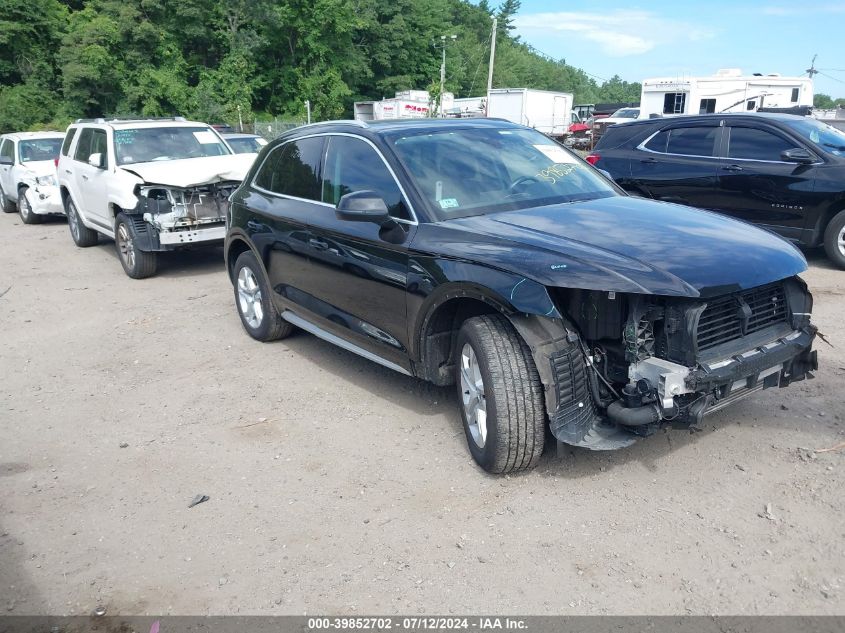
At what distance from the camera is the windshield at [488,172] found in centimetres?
435

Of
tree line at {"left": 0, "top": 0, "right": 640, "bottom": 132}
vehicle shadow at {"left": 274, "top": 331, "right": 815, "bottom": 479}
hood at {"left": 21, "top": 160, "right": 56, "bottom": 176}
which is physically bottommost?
vehicle shadow at {"left": 274, "top": 331, "right": 815, "bottom": 479}

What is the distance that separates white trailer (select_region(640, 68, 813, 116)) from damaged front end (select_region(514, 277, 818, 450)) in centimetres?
2304

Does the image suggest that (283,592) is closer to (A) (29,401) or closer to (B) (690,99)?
(A) (29,401)

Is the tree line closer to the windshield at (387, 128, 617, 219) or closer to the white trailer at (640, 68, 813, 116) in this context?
the white trailer at (640, 68, 813, 116)

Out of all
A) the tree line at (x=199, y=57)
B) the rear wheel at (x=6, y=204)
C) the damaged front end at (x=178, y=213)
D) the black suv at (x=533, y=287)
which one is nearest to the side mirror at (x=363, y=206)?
the black suv at (x=533, y=287)

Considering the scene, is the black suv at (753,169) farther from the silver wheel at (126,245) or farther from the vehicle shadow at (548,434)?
the silver wheel at (126,245)

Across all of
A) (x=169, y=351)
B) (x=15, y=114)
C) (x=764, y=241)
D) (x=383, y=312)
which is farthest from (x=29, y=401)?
(x=15, y=114)

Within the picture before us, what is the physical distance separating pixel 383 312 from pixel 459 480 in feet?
3.87

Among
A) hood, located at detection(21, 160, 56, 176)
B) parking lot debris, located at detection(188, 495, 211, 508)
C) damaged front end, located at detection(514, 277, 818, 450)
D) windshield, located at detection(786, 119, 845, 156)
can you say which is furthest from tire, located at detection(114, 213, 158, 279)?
windshield, located at detection(786, 119, 845, 156)

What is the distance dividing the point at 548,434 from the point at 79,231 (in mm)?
10195

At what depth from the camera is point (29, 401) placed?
214 inches

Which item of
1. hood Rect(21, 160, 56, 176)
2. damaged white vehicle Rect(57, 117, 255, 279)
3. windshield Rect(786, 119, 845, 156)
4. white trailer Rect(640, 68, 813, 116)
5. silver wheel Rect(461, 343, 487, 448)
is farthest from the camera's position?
white trailer Rect(640, 68, 813, 116)

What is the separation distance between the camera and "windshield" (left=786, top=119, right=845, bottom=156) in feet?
26.3

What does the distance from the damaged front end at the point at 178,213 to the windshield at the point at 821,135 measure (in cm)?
689
